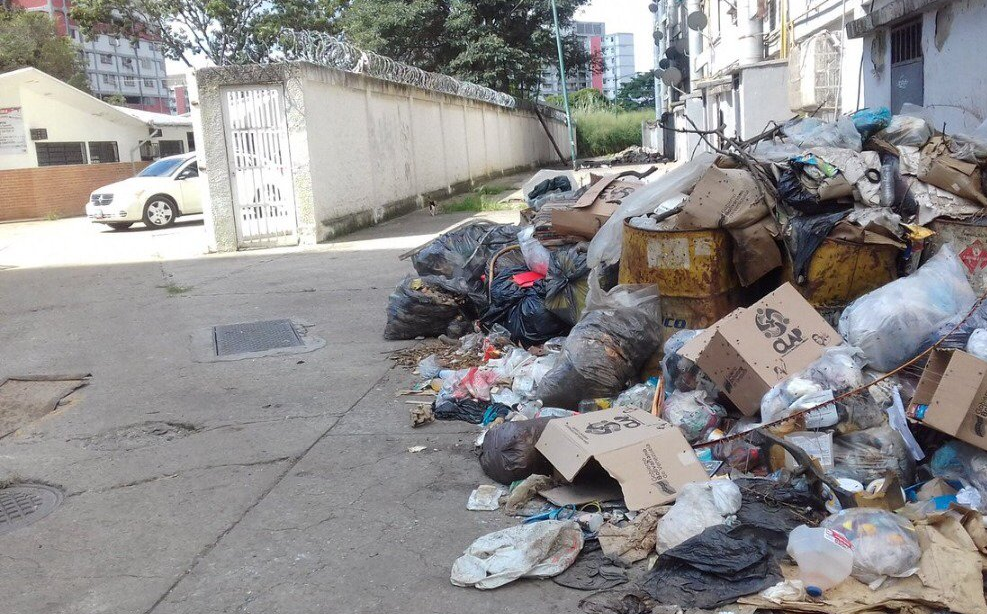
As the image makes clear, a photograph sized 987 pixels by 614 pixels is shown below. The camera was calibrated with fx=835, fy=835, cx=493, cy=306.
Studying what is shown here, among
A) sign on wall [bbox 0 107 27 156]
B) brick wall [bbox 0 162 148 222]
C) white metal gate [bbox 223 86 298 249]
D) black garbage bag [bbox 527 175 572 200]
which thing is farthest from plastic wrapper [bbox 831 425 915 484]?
sign on wall [bbox 0 107 27 156]

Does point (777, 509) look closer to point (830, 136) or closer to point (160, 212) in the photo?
point (830, 136)

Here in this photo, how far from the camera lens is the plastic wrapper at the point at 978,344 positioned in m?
3.30

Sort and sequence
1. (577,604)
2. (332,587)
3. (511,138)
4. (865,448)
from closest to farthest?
1. (577,604)
2. (332,587)
3. (865,448)
4. (511,138)

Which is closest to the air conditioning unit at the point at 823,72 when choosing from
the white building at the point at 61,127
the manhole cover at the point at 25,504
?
the manhole cover at the point at 25,504

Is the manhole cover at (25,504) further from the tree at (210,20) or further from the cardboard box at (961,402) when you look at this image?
the tree at (210,20)

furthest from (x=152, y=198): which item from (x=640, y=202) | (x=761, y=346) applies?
(x=761, y=346)

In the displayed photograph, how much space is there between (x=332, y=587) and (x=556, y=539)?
82 centimetres

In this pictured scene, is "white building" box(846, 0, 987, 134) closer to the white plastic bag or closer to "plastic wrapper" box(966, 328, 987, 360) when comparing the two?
"plastic wrapper" box(966, 328, 987, 360)

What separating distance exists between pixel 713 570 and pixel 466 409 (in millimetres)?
2097

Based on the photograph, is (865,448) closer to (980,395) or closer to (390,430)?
(980,395)

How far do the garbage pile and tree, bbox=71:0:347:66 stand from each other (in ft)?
86.5

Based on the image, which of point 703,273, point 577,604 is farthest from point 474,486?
point 703,273

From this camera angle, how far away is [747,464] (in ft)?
11.7

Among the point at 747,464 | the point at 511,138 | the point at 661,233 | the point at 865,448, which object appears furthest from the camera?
the point at 511,138
